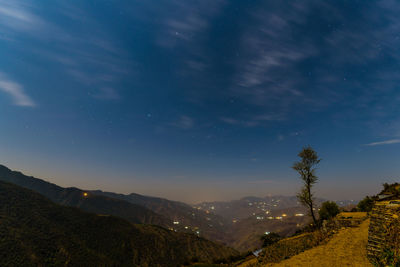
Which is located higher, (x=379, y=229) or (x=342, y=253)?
(x=379, y=229)

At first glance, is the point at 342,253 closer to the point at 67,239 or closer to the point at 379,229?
the point at 379,229

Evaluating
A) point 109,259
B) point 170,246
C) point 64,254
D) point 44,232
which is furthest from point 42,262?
point 170,246

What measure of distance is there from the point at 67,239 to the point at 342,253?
475 feet

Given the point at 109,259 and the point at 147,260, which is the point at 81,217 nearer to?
the point at 109,259

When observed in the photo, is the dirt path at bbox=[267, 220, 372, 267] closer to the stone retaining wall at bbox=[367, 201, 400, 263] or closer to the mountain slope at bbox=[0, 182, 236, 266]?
the stone retaining wall at bbox=[367, 201, 400, 263]

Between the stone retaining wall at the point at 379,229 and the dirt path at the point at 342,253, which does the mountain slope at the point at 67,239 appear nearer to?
the dirt path at the point at 342,253

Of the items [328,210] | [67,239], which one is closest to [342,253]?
[328,210]

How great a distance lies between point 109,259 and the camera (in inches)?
4311

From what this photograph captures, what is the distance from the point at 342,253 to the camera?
15.3 m

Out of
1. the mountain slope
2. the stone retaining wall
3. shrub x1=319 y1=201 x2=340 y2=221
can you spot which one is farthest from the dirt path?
the mountain slope

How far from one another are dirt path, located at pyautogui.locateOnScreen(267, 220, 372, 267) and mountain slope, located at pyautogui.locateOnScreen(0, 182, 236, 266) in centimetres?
8416

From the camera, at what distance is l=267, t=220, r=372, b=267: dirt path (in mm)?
13766

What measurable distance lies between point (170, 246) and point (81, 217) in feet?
265

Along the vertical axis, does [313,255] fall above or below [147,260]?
above
